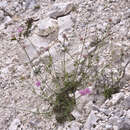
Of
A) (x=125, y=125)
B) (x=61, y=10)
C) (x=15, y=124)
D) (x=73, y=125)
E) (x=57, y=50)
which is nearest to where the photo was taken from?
(x=125, y=125)

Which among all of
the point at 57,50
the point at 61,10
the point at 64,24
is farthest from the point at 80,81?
the point at 61,10

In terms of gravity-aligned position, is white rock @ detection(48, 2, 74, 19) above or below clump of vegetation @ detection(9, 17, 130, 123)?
above

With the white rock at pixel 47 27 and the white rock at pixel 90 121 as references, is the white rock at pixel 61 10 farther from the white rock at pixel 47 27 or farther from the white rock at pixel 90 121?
the white rock at pixel 90 121

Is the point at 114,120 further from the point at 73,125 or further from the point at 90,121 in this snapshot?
the point at 73,125

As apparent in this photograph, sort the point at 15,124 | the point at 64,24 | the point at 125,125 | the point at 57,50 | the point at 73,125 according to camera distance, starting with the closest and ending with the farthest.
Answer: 1. the point at 125,125
2. the point at 73,125
3. the point at 15,124
4. the point at 57,50
5. the point at 64,24

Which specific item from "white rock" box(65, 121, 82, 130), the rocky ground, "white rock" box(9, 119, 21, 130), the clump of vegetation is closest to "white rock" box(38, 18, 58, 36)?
the rocky ground

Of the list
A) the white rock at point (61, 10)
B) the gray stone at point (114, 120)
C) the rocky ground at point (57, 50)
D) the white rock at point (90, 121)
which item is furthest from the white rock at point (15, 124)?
the white rock at point (61, 10)

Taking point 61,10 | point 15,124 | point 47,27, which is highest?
point 61,10

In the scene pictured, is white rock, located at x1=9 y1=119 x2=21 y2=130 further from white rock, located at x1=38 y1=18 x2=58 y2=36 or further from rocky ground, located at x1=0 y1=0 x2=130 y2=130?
white rock, located at x1=38 y1=18 x2=58 y2=36

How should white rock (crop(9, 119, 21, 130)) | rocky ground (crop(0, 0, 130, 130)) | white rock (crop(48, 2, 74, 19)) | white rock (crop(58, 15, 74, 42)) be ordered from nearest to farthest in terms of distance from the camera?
rocky ground (crop(0, 0, 130, 130)) < white rock (crop(9, 119, 21, 130)) < white rock (crop(58, 15, 74, 42)) < white rock (crop(48, 2, 74, 19))
